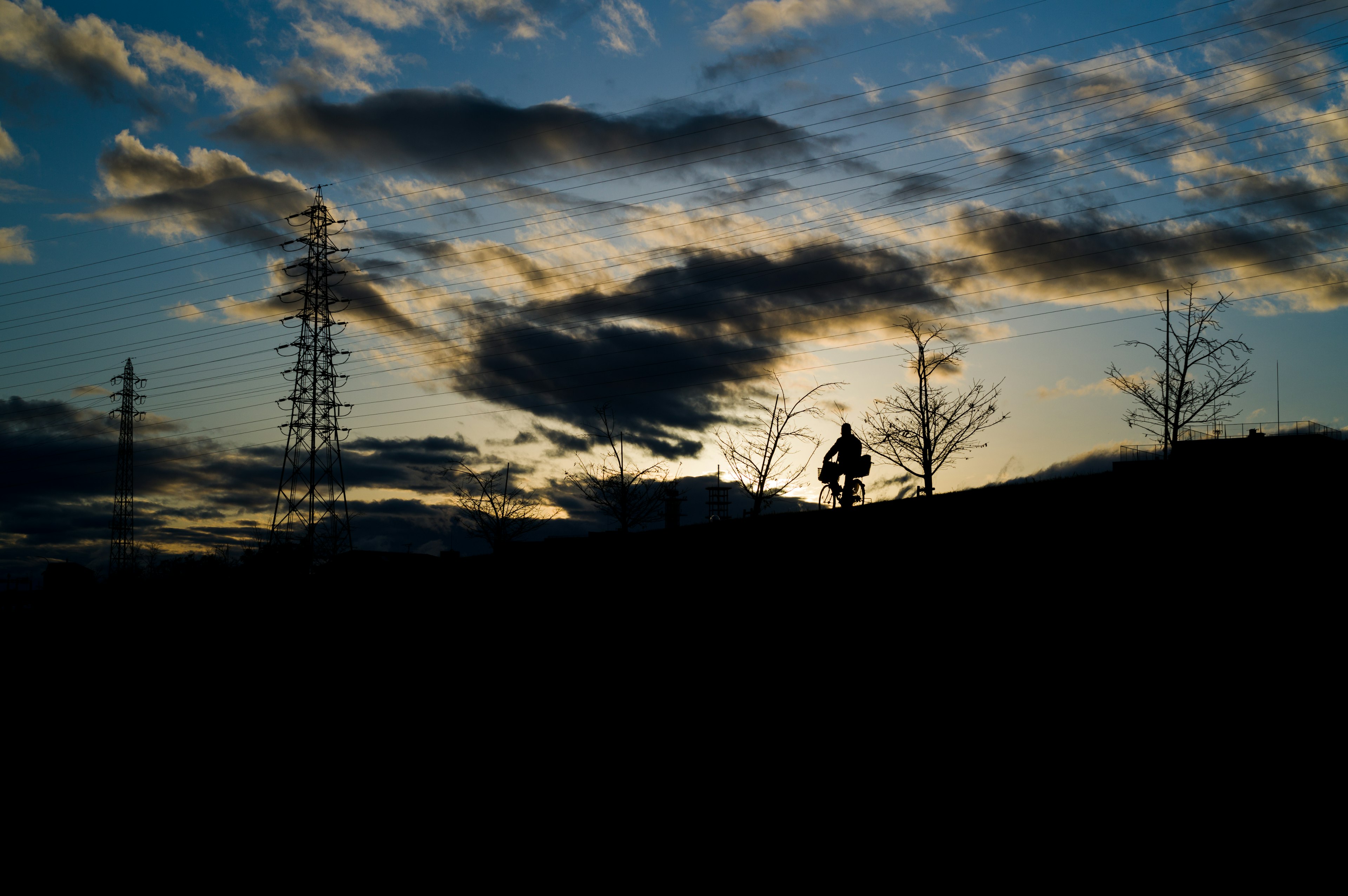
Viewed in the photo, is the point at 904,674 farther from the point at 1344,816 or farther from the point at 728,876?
the point at 1344,816

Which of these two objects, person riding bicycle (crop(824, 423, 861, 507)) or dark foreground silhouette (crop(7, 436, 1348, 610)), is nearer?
dark foreground silhouette (crop(7, 436, 1348, 610))

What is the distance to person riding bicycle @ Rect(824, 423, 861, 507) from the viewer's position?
17.0 metres

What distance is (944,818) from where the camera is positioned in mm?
6859

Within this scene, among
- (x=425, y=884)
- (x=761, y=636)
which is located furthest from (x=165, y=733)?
(x=761, y=636)

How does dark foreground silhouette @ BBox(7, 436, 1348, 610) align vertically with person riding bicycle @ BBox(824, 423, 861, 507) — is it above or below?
below

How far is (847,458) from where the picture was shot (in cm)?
1714

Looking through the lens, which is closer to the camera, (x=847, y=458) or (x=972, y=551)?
(x=972, y=551)

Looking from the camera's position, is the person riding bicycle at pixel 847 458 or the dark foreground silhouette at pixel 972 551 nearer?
the dark foreground silhouette at pixel 972 551

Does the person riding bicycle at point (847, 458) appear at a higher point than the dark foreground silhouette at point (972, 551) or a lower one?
higher

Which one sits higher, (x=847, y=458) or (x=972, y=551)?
(x=847, y=458)

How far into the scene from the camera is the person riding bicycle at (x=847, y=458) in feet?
55.8

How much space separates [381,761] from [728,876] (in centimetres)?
620

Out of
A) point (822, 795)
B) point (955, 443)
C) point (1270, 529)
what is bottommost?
point (822, 795)

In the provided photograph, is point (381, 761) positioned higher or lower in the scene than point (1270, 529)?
lower
